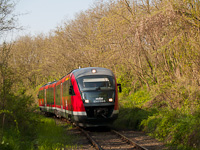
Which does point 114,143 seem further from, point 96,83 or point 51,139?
point 96,83

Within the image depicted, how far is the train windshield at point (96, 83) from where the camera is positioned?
15.0 metres

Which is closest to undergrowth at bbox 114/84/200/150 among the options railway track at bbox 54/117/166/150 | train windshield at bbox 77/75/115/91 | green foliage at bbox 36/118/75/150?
railway track at bbox 54/117/166/150

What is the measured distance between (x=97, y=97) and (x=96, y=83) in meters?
0.79

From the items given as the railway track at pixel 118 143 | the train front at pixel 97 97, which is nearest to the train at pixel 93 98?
the train front at pixel 97 97

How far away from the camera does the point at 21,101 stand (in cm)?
1324

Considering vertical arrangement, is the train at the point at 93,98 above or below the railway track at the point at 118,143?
above

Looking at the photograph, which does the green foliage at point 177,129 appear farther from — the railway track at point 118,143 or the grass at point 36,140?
the grass at point 36,140

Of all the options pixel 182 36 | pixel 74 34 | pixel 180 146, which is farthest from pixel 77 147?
pixel 74 34

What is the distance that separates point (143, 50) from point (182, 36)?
6.18 metres

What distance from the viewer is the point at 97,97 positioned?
14.7 m

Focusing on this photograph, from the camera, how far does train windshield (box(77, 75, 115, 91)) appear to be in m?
15.0

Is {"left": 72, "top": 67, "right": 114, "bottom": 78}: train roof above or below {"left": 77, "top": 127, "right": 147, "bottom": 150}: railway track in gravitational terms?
above

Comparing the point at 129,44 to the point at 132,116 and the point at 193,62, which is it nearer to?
the point at 132,116

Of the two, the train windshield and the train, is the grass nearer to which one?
the train
